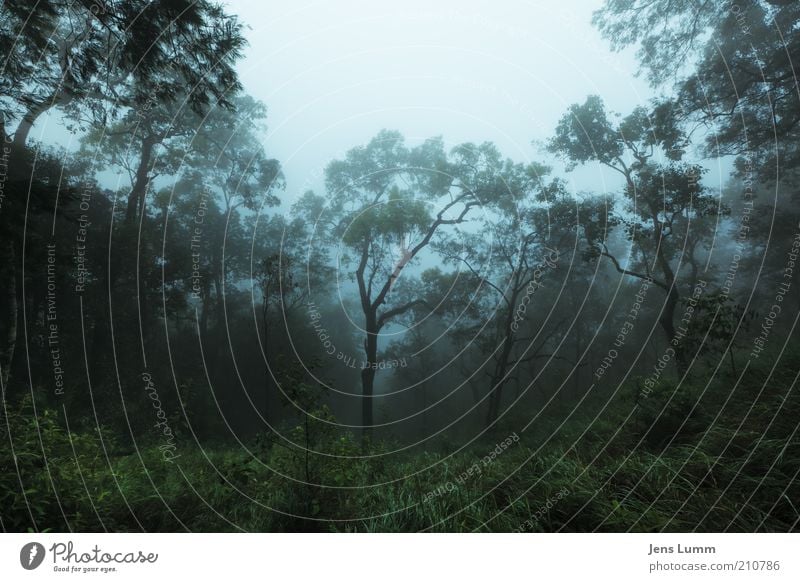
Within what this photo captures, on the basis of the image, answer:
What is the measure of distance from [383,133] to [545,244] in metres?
2.18

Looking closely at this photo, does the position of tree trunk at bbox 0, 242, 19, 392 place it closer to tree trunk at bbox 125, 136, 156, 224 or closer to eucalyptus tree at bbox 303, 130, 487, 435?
tree trunk at bbox 125, 136, 156, 224

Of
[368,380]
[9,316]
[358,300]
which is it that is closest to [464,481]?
[368,380]

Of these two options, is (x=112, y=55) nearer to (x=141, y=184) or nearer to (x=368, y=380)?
(x=141, y=184)

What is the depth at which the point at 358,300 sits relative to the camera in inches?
149

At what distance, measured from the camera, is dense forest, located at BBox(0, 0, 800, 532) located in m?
2.84

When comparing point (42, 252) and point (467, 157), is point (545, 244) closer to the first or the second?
point (467, 157)

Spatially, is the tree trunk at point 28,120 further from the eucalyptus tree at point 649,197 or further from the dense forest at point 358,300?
the eucalyptus tree at point 649,197

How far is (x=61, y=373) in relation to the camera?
3.41 meters

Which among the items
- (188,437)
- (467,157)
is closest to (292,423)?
(188,437)
